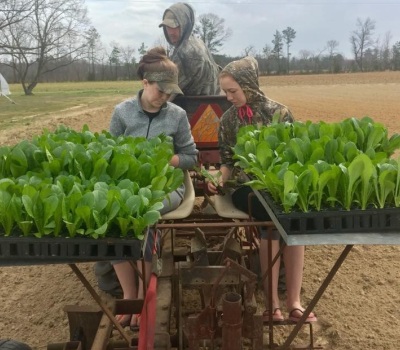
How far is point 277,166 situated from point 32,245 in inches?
43.2

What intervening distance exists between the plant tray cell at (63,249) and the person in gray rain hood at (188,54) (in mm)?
3651

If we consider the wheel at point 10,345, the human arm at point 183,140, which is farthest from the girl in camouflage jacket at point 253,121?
the wheel at point 10,345

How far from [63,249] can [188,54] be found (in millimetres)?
3788

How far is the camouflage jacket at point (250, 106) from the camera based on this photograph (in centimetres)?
383

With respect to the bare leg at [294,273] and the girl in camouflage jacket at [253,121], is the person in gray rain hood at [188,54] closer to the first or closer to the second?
the girl in camouflage jacket at [253,121]

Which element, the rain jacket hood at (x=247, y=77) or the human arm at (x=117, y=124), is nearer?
the rain jacket hood at (x=247, y=77)

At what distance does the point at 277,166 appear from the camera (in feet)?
7.97

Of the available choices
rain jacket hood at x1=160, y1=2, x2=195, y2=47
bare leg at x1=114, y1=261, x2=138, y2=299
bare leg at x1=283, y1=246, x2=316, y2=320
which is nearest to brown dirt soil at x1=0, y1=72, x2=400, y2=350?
bare leg at x1=283, y1=246, x2=316, y2=320

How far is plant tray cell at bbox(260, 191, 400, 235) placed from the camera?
221cm

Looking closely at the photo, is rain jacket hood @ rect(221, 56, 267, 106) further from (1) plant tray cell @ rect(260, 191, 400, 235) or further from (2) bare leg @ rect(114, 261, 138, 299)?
(1) plant tray cell @ rect(260, 191, 400, 235)

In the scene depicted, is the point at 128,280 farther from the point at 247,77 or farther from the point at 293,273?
the point at 247,77

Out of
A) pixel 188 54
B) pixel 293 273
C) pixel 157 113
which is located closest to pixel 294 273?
pixel 293 273

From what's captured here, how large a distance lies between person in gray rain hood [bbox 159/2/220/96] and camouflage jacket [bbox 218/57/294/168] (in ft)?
5.38

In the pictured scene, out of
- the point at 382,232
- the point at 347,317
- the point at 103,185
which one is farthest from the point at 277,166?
the point at 347,317
